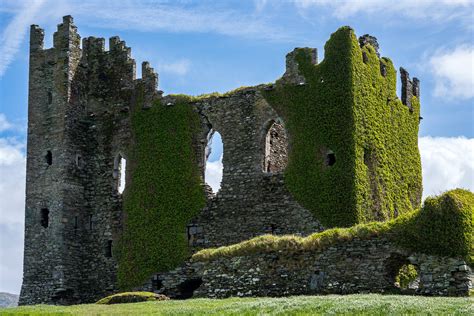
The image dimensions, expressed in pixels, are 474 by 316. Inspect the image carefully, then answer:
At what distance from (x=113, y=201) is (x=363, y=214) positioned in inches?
583

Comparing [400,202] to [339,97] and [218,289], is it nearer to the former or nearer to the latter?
[339,97]

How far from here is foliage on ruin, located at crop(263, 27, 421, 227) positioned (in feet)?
142

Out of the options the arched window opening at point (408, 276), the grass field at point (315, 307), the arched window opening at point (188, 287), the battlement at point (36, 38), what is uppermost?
the battlement at point (36, 38)

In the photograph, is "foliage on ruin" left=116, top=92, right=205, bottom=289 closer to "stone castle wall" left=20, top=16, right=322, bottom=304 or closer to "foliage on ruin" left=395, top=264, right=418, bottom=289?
"stone castle wall" left=20, top=16, right=322, bottom=304

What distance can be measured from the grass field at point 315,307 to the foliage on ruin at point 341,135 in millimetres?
11337

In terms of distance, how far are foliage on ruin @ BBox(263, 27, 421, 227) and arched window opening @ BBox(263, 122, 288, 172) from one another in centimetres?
207

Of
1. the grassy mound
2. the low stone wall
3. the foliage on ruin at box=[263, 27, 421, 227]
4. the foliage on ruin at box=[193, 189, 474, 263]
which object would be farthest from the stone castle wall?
the foliage on ruin at box=[193, 189, 474, 263]

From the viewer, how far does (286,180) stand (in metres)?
45.0

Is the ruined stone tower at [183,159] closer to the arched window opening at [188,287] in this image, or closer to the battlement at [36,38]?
the battlement at [36,38]

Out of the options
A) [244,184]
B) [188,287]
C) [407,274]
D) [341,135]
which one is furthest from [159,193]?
[407,274]

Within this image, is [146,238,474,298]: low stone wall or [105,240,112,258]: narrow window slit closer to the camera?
[146,238,474,298]: low stone wall

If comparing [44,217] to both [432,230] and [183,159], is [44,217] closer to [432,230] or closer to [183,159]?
[183,159]

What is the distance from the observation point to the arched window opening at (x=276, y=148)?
47375 millimetres

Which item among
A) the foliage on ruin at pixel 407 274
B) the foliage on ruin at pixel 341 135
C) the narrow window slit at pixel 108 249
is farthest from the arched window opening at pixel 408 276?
the narrow window slit at pixel 108 249
